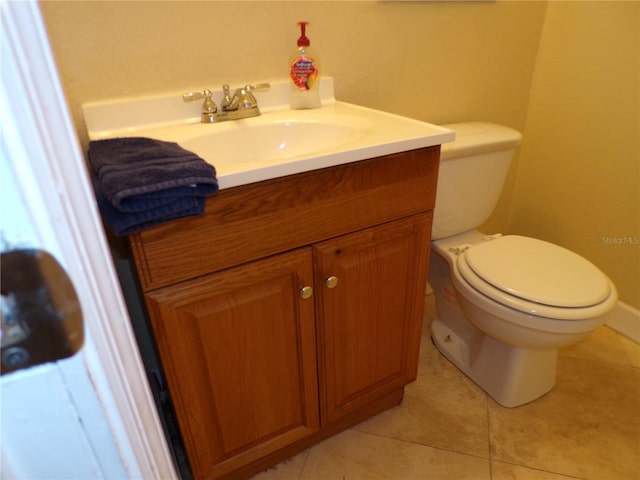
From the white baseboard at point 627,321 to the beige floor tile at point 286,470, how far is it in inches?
48.3

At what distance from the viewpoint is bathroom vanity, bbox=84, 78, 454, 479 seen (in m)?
0.79

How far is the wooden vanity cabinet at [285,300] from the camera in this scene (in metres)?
0.79

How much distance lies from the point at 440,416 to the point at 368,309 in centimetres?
52

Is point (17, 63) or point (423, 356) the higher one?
point (17, 63)

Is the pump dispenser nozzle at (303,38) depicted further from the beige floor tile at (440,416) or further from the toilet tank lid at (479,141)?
the beige floor tile at (440,416)

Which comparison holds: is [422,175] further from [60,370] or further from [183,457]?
[183,457]

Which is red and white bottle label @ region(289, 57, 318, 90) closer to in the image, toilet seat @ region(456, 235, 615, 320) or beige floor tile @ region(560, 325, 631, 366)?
toilet seat @ region(456, 235, 615, 320)

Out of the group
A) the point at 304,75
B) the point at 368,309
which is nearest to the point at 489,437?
the point at 368,309

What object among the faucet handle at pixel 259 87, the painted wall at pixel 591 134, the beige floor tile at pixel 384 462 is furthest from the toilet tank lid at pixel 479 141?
the beige floor tile at pixel 384 462

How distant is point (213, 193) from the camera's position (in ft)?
2.33

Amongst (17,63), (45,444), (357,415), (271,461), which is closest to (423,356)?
(357,415)

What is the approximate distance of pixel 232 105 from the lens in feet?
3.60

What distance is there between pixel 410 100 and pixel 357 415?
1.02m

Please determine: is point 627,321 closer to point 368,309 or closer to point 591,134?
point 591,134
